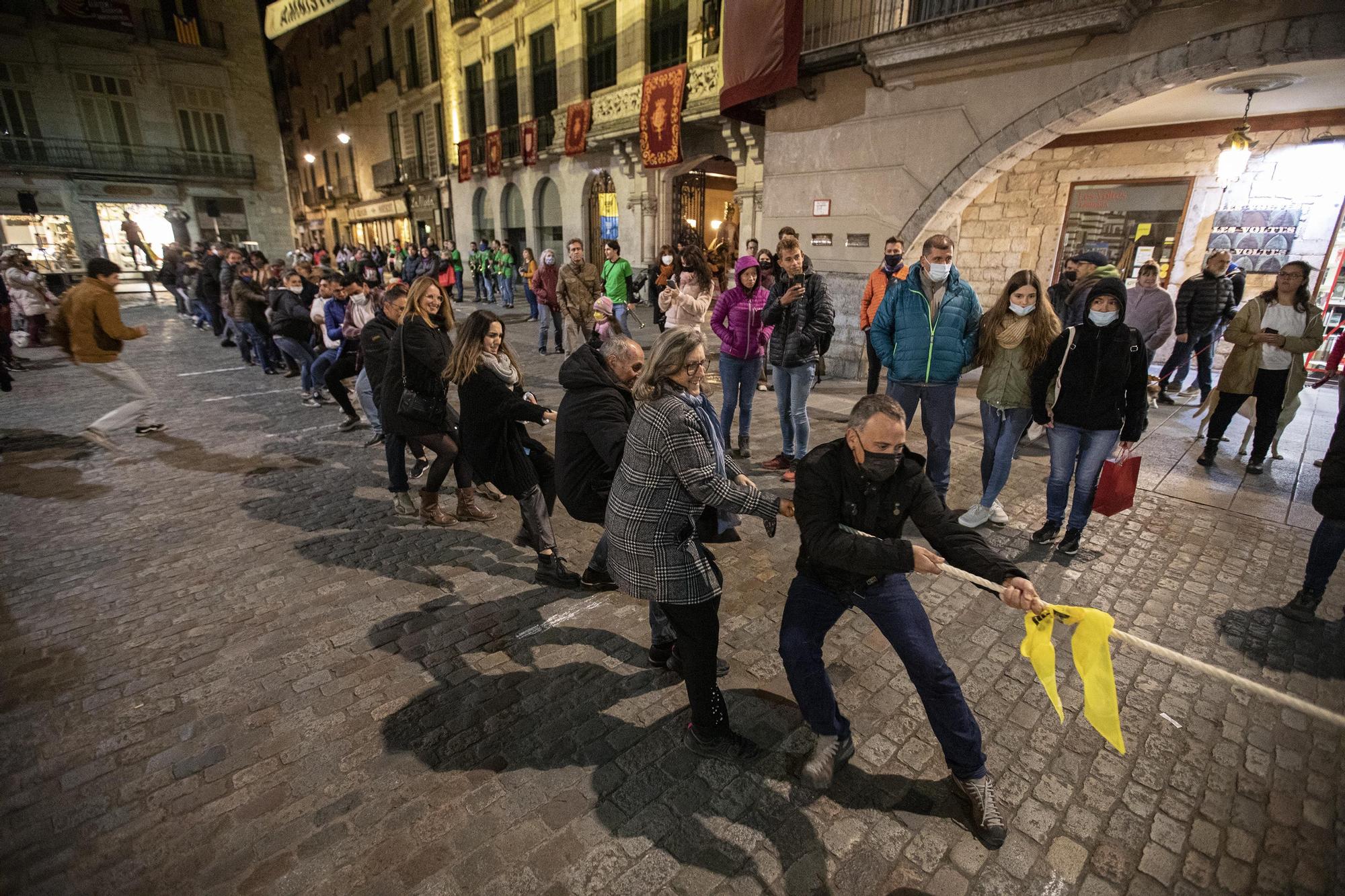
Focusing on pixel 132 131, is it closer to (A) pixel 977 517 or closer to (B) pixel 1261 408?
(A) pixel 977 517

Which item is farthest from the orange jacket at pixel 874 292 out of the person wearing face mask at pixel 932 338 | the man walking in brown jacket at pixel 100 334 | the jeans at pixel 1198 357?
the man walking in brown jacket at pixel 100 334

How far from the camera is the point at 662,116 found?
14.5 metres

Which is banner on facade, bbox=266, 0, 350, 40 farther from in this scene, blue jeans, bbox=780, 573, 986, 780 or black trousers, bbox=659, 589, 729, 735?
blue jeans, bbox=780, 573, 986, 780

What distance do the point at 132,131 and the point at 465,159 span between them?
1729 centimetres

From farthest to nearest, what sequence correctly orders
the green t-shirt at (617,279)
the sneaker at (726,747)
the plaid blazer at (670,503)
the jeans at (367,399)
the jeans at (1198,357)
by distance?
the green t-shirt at (617,279) < the jeans at (1198,357) < the jeans at (367,399) < the sneaker at (726,747) < the plaid blazer at (670,503)

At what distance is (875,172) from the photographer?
9.40 metres

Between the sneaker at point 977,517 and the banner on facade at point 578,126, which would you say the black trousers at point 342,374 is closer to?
the sneaker at point 977,517

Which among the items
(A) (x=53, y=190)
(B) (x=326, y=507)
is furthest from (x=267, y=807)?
(A) (x=53, y=190)

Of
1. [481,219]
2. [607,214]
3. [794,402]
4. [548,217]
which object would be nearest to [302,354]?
[794,402]

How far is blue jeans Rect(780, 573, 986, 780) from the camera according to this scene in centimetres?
234

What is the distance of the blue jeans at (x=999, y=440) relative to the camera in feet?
15.5

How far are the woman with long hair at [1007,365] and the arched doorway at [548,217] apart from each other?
1876 centimetres

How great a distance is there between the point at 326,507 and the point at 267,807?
10.8ft

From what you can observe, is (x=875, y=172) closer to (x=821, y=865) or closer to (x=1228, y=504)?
(x=1228, y=504)
